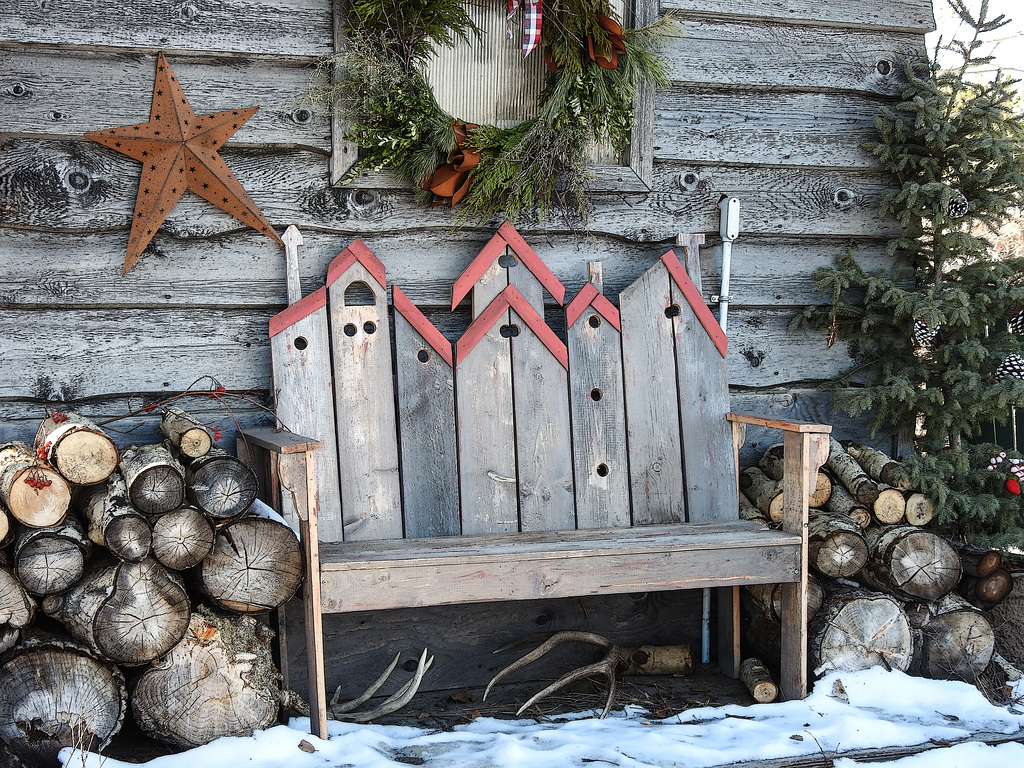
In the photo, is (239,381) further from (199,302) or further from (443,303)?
(443,303)

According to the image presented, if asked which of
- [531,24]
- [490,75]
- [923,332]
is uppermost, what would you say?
[531,24]

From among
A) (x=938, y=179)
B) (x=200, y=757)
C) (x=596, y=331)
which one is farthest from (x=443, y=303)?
(x=938, y=179)

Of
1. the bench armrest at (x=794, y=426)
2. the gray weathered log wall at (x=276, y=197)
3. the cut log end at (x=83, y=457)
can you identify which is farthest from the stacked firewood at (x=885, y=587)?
the cut log end at (x=83, y=457)

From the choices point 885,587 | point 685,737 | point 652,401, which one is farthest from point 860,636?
point 652,401

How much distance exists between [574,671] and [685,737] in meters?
0.50

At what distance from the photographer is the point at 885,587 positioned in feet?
11.1

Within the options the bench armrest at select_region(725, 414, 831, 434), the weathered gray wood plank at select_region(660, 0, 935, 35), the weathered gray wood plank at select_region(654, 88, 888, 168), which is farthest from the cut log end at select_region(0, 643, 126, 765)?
the weathered gray wood plank at select_region(660, 0, 935, 35)

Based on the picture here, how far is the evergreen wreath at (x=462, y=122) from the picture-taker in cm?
326

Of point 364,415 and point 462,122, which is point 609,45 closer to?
point 462,122

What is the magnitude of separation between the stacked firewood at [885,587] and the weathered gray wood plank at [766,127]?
1377mm

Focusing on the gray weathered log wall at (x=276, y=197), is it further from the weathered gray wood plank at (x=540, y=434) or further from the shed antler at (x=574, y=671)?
the weathered gray wood plank at (x=540, y=434)

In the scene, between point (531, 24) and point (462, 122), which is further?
point (462, 122)

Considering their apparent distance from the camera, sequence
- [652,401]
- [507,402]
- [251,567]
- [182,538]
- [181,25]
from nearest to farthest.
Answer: [182,538], [251,567], [181,25], [507,402], [652,401]

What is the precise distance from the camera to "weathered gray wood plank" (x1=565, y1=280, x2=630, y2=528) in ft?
11.4
